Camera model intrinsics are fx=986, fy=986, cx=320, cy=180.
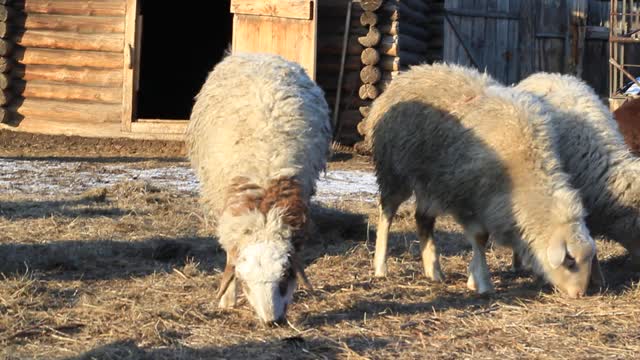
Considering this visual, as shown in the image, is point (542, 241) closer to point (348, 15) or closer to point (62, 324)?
point (62, 324)

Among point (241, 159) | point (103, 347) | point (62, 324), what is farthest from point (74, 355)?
point (241, 159)

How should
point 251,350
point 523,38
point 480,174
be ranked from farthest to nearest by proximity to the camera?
point 523,38
point 480,174
point 251,350

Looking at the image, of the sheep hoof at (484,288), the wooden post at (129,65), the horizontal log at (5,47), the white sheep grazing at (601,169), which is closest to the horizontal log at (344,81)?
the wooden post at (129,65)

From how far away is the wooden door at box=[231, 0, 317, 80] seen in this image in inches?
539

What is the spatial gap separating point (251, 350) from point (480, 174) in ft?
7.57

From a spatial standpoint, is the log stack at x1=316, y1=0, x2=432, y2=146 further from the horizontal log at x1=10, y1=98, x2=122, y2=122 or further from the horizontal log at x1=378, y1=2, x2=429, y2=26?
the horizontal log at x1=10, y1=98, x2=122, y2=122

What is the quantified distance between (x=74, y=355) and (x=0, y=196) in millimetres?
5343

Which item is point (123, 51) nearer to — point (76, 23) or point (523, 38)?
point (76, 23)

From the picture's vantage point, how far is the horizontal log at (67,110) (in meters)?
15.2

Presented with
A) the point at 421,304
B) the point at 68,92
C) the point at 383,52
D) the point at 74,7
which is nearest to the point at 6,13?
the point at 74,7

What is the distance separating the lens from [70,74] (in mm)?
15477

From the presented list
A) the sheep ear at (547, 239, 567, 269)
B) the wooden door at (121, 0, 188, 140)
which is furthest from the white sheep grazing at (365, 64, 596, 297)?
the wooden door at (121, 0, 188, 140)

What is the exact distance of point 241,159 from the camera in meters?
6.06

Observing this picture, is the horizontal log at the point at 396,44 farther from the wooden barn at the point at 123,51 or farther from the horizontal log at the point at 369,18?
the horizontal log at the point at 369,18
